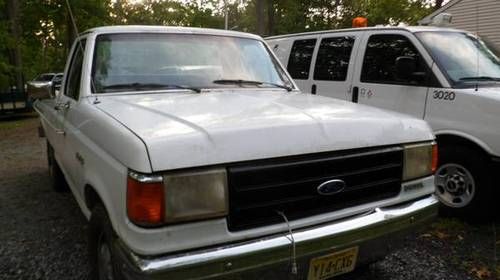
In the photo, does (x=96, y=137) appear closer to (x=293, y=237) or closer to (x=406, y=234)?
(x=293, y=237)

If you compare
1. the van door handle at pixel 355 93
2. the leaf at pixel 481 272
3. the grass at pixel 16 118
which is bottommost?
the grass at pixel 16 118

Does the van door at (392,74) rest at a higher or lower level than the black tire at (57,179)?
higher

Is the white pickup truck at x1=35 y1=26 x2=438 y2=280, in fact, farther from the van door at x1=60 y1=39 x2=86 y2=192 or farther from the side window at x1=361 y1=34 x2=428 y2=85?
the side window at x1=361 y1=34 x2=428 y2=85

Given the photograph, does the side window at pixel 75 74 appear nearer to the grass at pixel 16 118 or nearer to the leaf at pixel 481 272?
the leaf at pixel 481 272

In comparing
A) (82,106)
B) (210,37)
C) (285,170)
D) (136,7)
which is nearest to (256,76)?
(210,37)

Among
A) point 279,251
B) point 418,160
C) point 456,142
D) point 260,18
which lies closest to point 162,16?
point 260,18

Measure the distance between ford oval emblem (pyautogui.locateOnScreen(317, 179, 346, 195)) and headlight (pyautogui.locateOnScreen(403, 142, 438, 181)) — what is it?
Answer: 0.52 m

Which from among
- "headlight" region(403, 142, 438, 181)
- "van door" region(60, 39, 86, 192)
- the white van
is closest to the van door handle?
the white van

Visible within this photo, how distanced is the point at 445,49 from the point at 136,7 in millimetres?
33475

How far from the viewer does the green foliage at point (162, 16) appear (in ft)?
60.1

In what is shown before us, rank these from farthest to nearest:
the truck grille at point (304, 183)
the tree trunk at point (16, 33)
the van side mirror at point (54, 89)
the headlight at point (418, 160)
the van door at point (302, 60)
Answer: the tree trunk at point (16, 33)
the van door at point (302, 60)
the van side mirror at point (54, 89)
the headlight at point (418, 160)
the truck grille at point (304, 183)

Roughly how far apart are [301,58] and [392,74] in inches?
65.6

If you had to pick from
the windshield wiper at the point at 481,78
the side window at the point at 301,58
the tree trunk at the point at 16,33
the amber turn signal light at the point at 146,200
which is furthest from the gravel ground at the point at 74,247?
the tree trunk at the point at 16,33

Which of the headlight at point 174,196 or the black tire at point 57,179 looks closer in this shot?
the headlight at point 174,196
